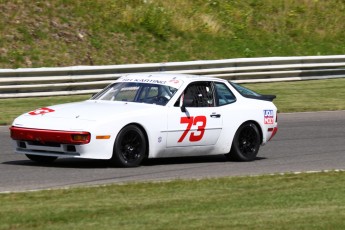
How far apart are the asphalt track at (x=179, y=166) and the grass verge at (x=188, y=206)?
2.88 ft

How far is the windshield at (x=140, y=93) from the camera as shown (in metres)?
13.6

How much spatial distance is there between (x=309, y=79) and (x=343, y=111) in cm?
633

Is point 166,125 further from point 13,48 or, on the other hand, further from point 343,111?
point 13,48

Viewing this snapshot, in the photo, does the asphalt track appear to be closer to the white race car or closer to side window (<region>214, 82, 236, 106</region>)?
the white race car

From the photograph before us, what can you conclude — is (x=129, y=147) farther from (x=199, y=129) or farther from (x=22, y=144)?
(x=22, y=144)

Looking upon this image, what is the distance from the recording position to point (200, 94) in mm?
14078

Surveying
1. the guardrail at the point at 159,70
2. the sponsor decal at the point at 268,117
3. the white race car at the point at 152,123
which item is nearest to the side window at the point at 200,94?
the white race car at the point at 152,123

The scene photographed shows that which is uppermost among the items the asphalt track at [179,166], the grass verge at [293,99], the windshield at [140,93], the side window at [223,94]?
the windshield at [140,93]

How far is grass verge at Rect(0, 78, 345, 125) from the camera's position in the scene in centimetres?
2096

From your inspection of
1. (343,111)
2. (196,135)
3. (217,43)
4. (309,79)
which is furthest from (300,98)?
(196,135)

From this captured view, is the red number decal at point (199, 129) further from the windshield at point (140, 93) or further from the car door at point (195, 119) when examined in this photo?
the windshield at point (140, 93)

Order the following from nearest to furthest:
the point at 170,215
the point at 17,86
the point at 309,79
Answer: the point at 170,215, the point at 17,86, the point at 309,79

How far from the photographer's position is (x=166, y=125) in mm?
13266

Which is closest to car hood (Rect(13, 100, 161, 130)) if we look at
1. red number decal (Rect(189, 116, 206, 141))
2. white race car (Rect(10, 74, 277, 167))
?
white race car (Rect(10, 74, 277, 167))
